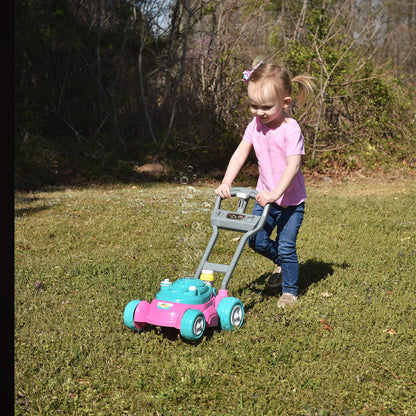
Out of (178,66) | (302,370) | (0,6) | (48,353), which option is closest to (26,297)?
(48,353)

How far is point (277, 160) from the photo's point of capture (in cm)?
391

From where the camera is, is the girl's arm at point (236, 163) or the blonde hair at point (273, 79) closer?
the blonde hair at point (273, 79)

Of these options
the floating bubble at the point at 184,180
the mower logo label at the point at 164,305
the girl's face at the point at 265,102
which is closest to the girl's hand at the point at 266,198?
the girl's face at the point at 265,102

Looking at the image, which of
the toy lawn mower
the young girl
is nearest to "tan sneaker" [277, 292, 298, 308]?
the young girl

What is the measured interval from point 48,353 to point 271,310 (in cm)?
159

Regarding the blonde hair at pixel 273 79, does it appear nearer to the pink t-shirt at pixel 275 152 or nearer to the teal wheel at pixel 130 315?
the pink t-shirt at pixel 275 152

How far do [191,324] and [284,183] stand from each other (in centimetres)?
119

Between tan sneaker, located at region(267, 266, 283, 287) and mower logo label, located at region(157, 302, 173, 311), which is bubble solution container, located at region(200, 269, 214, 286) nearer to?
mower logo label, located at region(157, 302, 173, 311)

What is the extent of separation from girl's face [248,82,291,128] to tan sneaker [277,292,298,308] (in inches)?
51.7

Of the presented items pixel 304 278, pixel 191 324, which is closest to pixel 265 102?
pixel 191 324

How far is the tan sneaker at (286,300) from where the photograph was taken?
3.95 meters

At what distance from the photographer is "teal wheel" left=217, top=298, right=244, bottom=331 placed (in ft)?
11.2

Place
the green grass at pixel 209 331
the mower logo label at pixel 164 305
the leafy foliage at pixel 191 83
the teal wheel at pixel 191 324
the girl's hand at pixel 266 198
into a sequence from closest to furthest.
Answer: the green grass at pixel 209 331
the teal wheel at pixel 191 324
the mower logo label at pixel 164 305
the girl's hand at pixel 266 198
the leafy foliage at pixel 191 83

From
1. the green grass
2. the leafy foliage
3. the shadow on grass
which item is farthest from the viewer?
the leafy foliage
